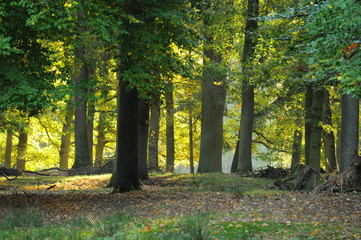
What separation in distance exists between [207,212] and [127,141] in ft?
16.0

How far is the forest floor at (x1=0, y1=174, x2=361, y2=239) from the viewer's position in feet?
27.1

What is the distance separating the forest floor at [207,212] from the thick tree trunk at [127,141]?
0.63m

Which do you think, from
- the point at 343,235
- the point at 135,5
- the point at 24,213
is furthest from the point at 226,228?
the point at 135,5

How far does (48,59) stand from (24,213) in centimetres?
401

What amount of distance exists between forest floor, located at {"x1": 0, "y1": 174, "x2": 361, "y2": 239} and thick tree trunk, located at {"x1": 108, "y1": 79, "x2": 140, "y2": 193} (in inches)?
24.9

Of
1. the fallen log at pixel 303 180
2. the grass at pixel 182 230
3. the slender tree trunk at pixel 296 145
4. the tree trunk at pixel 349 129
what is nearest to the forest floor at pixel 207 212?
the grass at pixel 182 230

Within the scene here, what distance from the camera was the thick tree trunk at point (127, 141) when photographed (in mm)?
14641

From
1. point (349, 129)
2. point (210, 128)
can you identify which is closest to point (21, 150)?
point (210, 128)

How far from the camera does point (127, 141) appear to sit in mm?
14836

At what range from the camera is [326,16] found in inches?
296

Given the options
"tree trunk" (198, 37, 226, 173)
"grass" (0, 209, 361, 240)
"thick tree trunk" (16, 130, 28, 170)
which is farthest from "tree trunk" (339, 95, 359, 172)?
"thick tree trunk" (16, 130, 28, 170)

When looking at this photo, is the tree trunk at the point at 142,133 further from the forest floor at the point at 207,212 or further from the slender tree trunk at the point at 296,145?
the slender tree trunk at the point at 296,145

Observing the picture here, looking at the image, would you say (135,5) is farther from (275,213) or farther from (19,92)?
(275,213)

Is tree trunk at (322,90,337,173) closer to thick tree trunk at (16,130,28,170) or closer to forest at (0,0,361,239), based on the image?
forest at (0,0,361,239)
